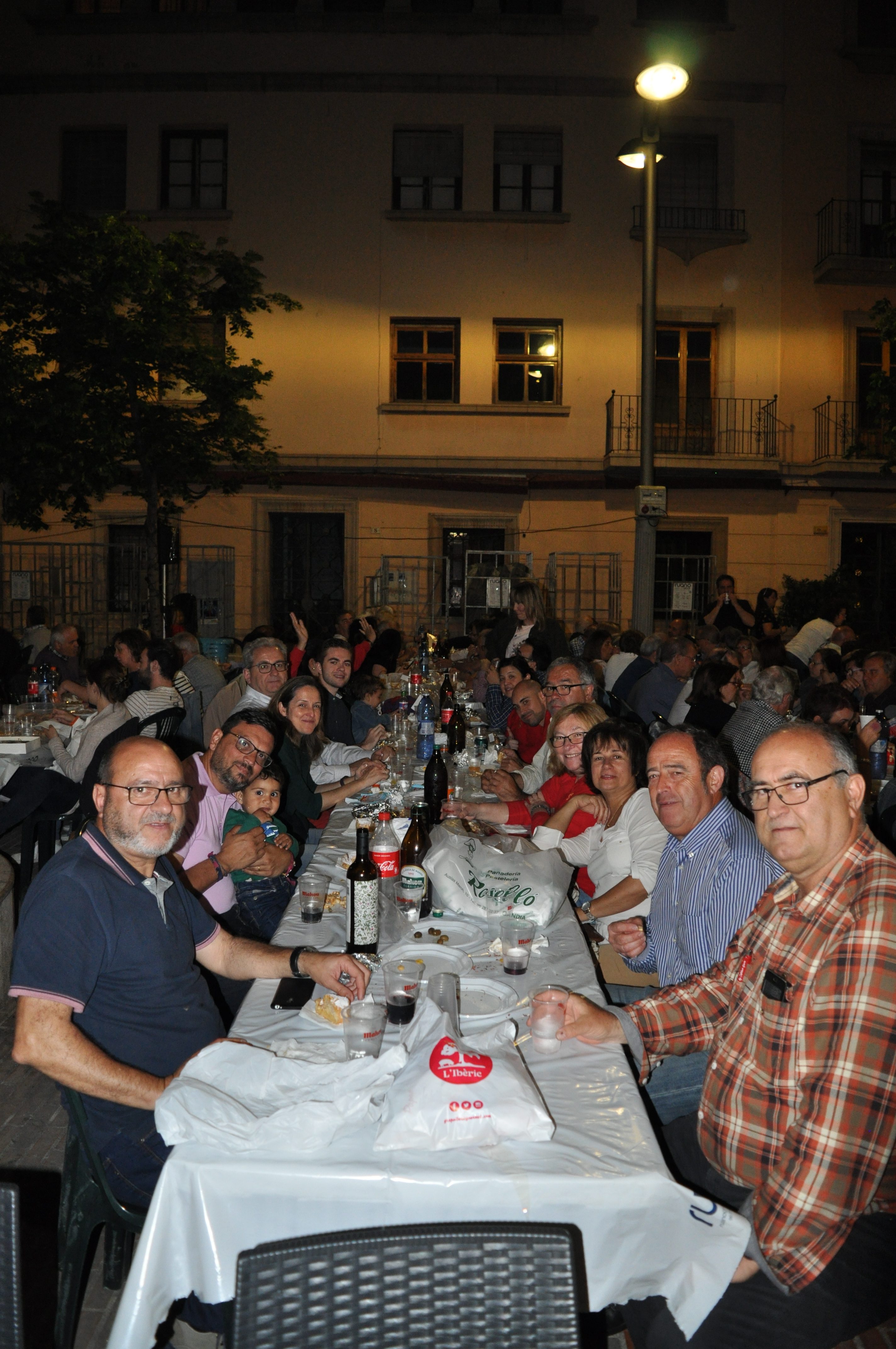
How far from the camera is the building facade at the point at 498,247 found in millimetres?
17609

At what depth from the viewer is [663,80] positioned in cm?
845

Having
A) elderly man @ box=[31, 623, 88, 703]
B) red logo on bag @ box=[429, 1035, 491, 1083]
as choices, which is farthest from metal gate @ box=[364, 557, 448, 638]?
red logo on bag @ box=[429, 1035, 491, 1083]

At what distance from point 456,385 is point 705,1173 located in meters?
16.9

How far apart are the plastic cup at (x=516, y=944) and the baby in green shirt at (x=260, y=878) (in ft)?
3.69

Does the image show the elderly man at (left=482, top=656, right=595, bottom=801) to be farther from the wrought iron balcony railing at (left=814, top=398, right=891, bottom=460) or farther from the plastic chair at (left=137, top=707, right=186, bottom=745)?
the wrought iron balcony railing at (left=814, top=398, right=891, bottom=460)

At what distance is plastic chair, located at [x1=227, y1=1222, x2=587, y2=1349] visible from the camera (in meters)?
1.44

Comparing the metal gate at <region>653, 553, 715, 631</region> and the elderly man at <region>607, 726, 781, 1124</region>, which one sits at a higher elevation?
the metal gate at <region>653, 553, 715, 631</region>

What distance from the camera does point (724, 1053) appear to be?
2.28m

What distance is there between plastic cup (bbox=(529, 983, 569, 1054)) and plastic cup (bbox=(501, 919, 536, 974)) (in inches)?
10.2

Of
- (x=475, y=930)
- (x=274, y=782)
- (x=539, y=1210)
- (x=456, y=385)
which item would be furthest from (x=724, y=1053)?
(x=456, y=385)

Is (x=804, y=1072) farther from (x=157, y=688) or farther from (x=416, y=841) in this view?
(x=157, y=688)

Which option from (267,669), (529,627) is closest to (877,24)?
(529,627)

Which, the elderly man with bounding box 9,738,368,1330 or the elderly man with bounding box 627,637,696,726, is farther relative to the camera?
the elderly man with bounding box 627,637,696,726

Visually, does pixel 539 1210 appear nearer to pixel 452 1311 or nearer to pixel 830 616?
pixel 452 1311
